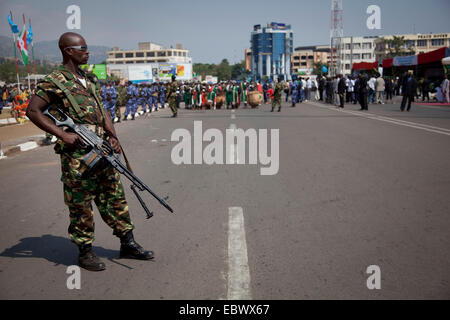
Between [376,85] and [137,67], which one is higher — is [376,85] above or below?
below

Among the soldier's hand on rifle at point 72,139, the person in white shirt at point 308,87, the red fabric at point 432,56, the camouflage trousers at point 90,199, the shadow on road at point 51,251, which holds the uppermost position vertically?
the red fabric at point 432,56

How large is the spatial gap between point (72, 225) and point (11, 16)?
21328 millimetres

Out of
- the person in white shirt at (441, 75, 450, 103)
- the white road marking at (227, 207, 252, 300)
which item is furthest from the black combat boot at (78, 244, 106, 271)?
the person in white shirt at (441, 75, 450, 103)

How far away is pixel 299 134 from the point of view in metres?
12.1

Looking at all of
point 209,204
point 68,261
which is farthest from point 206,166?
point 68,261

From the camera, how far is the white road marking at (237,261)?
2871 mm

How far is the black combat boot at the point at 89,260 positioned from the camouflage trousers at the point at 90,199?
6 cm

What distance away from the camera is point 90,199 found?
3307 millimetres

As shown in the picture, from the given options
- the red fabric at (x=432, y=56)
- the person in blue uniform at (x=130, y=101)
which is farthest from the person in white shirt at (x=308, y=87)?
the person in blue uniform at (x=130, y=101)

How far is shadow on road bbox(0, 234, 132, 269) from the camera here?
3624mm

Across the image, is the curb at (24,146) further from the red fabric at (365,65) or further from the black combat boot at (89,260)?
the red fabric at (365,65)

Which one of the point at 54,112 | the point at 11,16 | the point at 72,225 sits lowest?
the point at 72,225

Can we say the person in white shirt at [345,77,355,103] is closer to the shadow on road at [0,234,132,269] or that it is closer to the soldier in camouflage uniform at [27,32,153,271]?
the shadow on road at [0,234,132,269]
